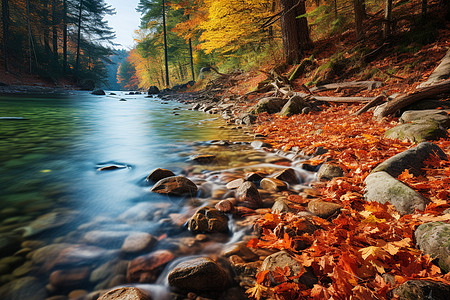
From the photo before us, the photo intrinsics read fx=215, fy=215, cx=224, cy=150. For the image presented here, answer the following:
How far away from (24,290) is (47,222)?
37.4 inches

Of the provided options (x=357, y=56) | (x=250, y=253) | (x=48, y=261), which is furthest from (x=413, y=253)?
(x=357, y=56)

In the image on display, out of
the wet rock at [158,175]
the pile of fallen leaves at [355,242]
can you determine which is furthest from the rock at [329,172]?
the wet rock at [158,175]

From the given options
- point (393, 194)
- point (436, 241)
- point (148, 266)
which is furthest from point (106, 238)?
point (393, 194)

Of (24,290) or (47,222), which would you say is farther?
(47,222)

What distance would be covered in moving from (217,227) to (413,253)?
4.97 ft

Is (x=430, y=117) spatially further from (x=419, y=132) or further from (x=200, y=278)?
(x=200, y=278)

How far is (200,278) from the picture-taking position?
1.52 metres

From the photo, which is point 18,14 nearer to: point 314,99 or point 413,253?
point 314,99

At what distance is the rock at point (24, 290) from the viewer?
1.50 metres

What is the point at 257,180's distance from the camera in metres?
3.23

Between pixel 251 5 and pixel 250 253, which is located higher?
pixel 251 5

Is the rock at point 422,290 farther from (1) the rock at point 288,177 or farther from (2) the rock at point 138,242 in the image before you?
(1) the rock at point 288,177

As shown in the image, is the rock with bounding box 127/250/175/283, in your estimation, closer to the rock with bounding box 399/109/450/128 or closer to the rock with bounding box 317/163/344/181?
the rock with bounding box 317/163/344/181

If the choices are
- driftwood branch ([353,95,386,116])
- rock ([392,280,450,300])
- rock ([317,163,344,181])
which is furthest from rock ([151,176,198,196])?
driftwood branch ([353,95,386,116])
